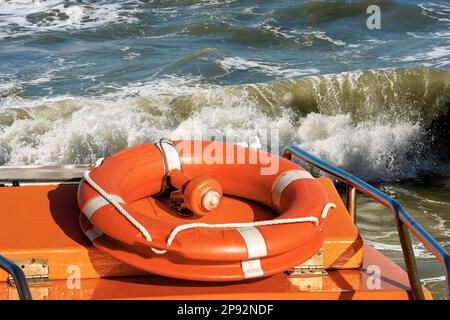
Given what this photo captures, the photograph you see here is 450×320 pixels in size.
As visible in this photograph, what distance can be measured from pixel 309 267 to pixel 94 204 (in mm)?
873

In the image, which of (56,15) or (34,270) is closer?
(34,270)

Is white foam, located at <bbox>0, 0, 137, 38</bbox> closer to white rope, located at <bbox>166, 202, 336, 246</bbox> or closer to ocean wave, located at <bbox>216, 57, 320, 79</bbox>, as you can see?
ocean wave, located at <bbox>216, 57, 320, 79</bbox>

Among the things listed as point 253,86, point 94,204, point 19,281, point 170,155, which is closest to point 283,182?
point 170,155

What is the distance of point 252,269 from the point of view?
2562 millimetres

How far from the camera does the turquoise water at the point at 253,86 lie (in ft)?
26.3

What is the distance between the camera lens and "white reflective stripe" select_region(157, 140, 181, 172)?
A: 126 inches

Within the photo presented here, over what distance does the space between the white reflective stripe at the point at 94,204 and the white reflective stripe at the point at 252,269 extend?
54 centimetres

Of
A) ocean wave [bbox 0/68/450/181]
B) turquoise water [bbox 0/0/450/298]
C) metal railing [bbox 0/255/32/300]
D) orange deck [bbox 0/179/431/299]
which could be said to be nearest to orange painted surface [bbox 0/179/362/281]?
orange deck [bbox 0/179/431/299]

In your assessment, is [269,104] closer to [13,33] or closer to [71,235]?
[13,33]

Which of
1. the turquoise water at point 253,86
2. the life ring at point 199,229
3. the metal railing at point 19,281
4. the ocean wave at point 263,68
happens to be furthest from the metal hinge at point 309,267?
the ocean wave at point 263,68

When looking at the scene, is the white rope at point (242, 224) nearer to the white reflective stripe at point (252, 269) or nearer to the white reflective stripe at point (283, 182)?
the white reflective stripe at point (252, 269)

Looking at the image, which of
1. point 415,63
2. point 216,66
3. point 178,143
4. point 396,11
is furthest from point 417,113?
point 178,143

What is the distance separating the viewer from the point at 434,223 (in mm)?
6082

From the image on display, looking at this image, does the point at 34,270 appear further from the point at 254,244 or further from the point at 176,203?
the point at 254,244
